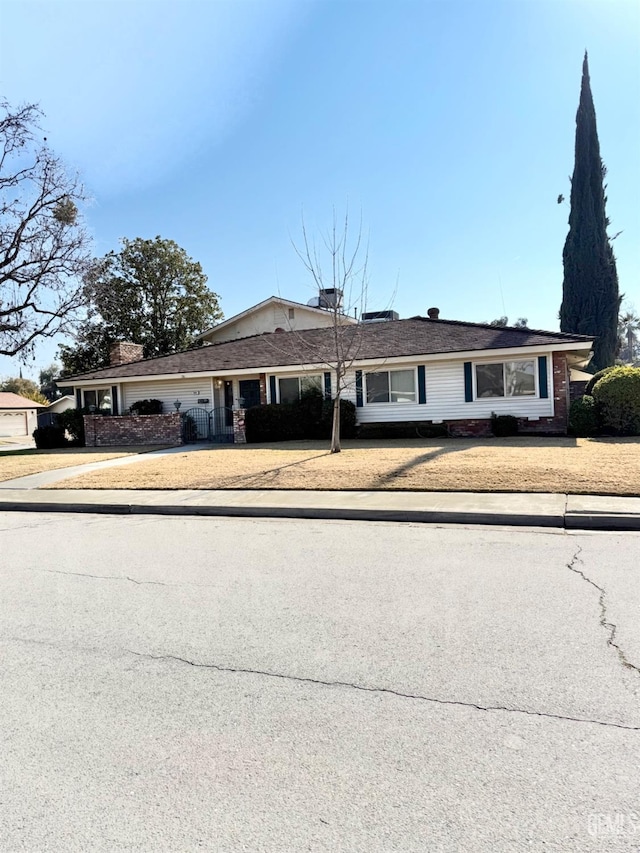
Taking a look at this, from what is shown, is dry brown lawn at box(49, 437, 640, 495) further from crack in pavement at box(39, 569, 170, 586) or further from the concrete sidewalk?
crack in pavement at box(39, 569, 170, 586)

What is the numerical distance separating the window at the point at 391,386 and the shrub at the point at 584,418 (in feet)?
16.9

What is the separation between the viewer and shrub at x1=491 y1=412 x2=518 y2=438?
18000 mm

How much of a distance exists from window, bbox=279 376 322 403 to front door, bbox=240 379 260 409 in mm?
1329

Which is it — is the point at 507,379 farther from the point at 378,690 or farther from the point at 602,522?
the point at 378,690

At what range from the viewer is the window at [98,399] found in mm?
24370

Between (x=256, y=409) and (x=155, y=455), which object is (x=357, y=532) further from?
(x=256, y=409)

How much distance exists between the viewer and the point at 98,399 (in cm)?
2455

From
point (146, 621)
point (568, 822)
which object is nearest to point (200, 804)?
point (568, 822)

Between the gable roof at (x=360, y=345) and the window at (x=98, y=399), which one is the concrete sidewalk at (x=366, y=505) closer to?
the gable roof at (x=360, y=345)

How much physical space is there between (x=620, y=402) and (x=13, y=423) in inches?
1705

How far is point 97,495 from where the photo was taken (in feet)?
36.7

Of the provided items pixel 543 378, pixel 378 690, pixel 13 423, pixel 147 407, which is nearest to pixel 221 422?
pixel 147 407

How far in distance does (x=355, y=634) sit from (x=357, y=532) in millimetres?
3549

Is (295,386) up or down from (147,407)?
up
